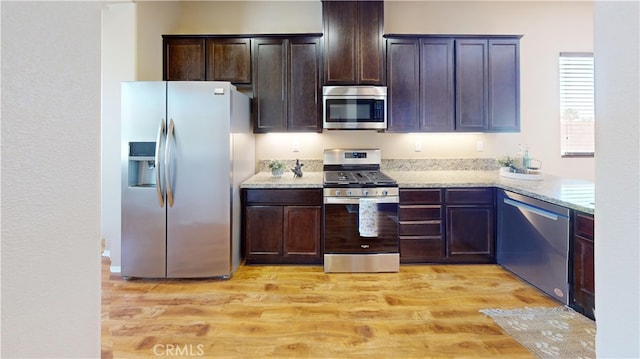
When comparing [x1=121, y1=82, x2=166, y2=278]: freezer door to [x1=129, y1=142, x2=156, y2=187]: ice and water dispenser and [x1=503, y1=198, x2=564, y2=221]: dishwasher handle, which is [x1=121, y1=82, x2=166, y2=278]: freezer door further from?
[x1=503, y1=198, x2=564, y2=221]: dishwasher handle

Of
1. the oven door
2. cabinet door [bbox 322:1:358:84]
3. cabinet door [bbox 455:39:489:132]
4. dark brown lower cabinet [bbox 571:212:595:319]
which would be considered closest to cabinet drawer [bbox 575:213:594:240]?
dark brown lower cabinet [bbox 571:212:595:319]

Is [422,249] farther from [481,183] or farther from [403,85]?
[403,85]

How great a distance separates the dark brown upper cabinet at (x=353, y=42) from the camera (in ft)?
11.7

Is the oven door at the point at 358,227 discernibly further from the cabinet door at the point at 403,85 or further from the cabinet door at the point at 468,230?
the cabinet door at the point at 403,85

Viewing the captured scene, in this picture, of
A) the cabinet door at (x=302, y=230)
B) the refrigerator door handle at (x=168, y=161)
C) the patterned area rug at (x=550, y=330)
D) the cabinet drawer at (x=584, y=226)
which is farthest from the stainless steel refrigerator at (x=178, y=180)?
the cabinet drawer at (x=584, y=226)

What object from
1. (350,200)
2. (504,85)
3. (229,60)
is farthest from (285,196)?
(504,85)

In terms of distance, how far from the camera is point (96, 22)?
75cm

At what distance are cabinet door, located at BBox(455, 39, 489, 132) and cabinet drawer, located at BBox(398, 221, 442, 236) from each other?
3.73 feet

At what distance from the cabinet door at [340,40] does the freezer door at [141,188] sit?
1.68 m

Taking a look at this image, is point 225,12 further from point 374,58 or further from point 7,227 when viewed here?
point 7,227

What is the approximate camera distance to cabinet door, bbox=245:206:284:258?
131 inches

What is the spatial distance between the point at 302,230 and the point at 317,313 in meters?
1.04

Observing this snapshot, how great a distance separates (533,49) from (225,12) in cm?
371

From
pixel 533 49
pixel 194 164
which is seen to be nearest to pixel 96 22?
pixel 194 164
